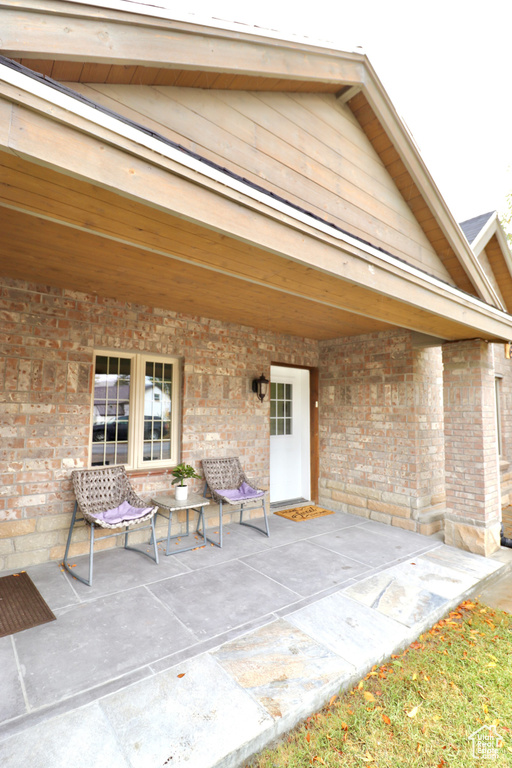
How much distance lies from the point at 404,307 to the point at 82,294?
3.03 meters

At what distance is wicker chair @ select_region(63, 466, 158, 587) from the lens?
11.0ft

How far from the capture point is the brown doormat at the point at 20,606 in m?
2.51

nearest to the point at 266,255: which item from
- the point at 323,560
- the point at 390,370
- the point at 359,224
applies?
the point at 359,224

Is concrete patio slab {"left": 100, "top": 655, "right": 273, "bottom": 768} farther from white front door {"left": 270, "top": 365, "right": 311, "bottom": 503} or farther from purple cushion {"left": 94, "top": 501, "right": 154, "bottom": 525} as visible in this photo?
white front door {"left": 270, "top": 365, "right": 311, "bottom": 503}

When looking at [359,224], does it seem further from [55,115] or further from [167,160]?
[55,115]

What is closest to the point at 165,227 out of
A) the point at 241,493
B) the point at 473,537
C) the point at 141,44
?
the point at 141,44

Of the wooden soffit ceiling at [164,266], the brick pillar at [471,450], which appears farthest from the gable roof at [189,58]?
the brick pillar at [471,450]

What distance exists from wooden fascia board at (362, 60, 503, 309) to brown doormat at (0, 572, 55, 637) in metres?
4.61

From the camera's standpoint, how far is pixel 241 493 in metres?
4.46

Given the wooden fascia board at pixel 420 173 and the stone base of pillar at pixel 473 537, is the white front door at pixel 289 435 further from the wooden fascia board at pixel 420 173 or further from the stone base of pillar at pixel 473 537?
the wooden fascia board at pixel 420 173

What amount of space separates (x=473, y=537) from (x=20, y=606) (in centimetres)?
428

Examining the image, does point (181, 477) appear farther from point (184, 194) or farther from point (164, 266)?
point (184, 194)

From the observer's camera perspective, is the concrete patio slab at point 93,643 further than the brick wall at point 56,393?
No

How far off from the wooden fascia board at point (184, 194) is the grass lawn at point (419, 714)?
2.42 metres
